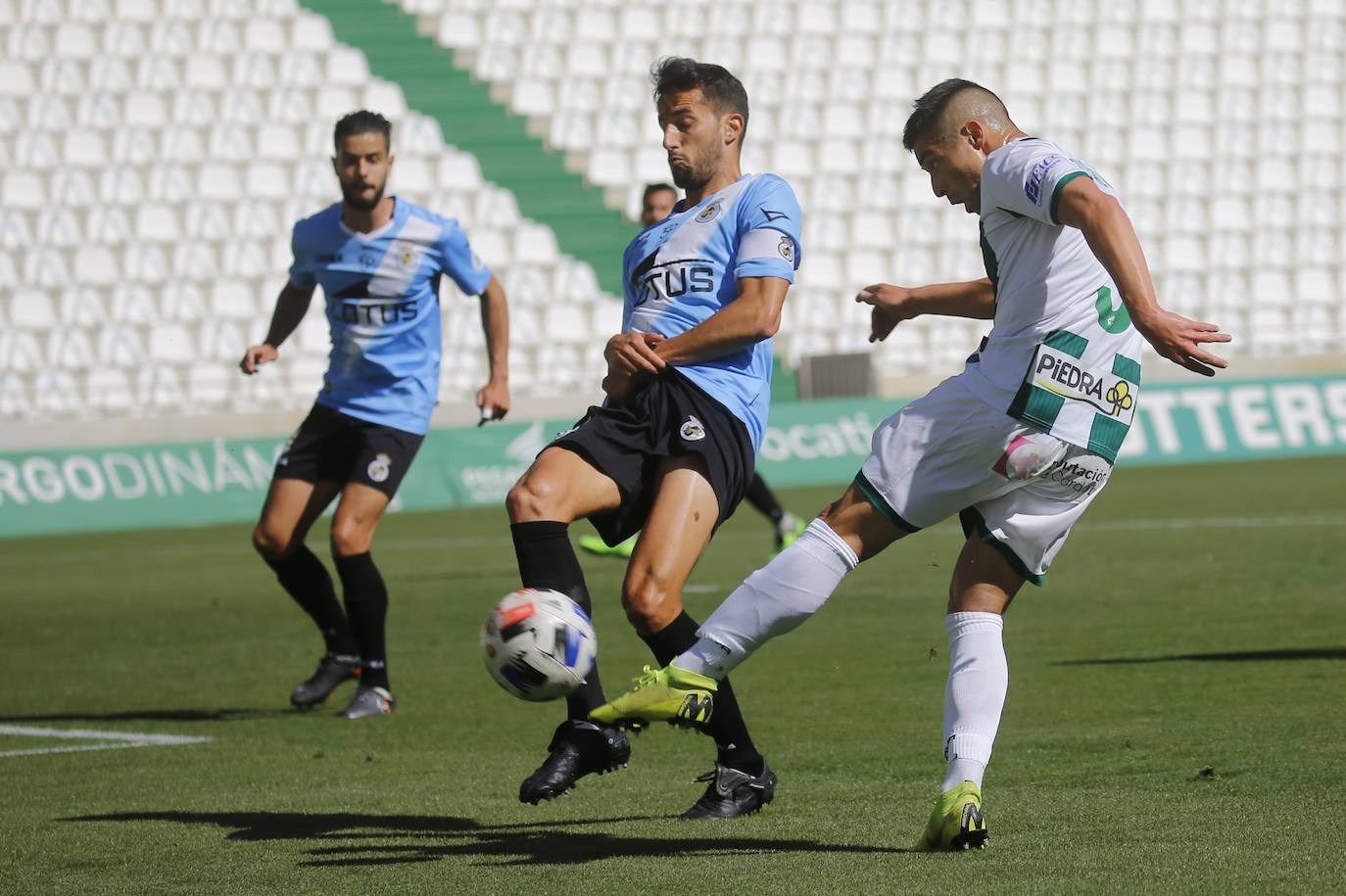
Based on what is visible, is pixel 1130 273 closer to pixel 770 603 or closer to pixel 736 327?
pixel 770 603

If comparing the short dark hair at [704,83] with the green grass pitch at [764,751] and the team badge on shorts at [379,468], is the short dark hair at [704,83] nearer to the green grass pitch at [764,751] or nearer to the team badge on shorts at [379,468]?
the green grass pitch at [764,751]

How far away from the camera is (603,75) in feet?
95.4

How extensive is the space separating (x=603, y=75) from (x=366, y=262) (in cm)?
2151

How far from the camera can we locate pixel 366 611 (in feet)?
26.0

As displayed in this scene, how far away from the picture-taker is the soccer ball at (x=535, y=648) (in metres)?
4.56

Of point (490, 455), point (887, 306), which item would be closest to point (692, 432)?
point (887, 306)

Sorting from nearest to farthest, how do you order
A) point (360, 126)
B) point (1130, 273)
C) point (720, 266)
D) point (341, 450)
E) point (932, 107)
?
Answer: point (1130, 273)
point (932, 107)
point (720, 266)
point (360, 126)
point (341, 450)

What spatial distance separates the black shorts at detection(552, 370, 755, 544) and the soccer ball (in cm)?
52

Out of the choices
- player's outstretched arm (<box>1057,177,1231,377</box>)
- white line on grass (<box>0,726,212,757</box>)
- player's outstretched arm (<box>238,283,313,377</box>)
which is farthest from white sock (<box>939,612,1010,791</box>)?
player's outstretched arm (<box>238,283,313,377</box>)

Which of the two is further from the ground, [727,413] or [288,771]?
[727,413]

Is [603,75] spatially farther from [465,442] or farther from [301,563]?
[301,563]

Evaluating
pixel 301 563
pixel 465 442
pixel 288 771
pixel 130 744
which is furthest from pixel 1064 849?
pixel 465 442

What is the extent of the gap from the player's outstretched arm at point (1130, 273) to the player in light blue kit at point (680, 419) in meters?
1.10

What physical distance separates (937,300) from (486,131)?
78.5 feet
